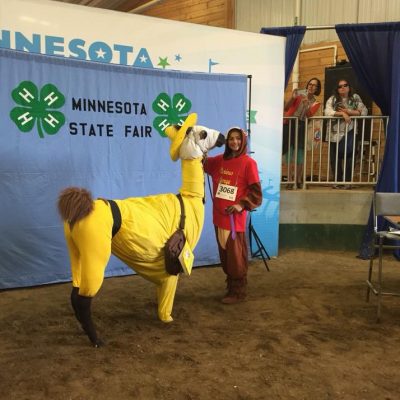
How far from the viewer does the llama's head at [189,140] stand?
3.08 m

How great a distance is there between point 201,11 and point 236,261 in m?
6.09

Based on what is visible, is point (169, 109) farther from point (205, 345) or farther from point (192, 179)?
point (205, 345)

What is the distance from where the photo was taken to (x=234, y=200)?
11.6 feet

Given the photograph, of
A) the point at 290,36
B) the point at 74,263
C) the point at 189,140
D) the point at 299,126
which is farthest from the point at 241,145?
the point at 299,126

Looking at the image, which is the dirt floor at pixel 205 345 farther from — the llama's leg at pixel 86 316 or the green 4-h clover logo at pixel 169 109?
the green 4-h clover logo at pixel 169 109

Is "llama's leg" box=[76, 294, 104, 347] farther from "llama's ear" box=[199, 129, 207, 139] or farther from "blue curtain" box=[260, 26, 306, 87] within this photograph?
"blue curtain" box=[260, 26, 306, 87]

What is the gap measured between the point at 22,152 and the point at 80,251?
1.54 m

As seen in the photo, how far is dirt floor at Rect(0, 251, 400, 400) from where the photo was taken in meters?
2.31

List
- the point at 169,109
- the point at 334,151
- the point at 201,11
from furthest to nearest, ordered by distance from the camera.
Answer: the point at 201,11 → the point at 334,151 → the point at 169,109

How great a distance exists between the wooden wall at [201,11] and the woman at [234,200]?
16.4 feet

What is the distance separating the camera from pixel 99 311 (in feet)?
11.1

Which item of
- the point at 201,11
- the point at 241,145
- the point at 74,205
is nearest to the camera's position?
the point at 74,205

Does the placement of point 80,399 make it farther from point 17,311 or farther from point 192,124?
point 192,124

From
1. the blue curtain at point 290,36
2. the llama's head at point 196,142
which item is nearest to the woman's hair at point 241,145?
the llama's head at point 196,142
